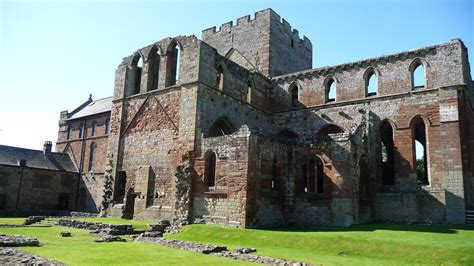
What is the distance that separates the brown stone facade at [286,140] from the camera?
20.0m

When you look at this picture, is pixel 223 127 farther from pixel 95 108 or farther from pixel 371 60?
pixel 95 108

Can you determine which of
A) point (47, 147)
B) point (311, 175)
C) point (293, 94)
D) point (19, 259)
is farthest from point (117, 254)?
point (47, 147)

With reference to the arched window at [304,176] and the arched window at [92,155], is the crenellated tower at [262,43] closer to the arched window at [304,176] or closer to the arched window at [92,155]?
the arched window at [304,176]

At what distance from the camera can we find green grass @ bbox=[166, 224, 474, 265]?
12.0 m

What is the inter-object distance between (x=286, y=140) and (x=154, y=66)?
1089cm

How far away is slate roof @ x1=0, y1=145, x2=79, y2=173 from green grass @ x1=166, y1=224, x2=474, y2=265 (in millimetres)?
24590

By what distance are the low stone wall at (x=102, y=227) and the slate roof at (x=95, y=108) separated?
2086 centimetres

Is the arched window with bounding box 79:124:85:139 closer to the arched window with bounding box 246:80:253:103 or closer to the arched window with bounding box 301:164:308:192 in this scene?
the arched window with bounding box 246:80:253:103

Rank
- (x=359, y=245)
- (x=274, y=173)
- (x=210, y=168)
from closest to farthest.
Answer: (x=359, y=245)
(x=210, y=168)
(x=274, y=173)

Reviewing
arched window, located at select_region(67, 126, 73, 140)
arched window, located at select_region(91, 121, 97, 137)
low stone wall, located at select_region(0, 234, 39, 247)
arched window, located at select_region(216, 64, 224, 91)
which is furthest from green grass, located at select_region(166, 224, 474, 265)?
arched window, located at select_region(67, 126, 73, 140)

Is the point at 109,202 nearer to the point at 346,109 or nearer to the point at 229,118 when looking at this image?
the point at 229,118

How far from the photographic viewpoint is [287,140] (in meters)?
22.3

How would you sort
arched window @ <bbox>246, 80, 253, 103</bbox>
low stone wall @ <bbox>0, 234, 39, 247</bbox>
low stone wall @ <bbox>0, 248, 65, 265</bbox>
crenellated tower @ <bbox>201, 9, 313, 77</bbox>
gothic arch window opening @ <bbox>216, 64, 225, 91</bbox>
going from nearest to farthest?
1. low stone wall @ <bbox>0, 248, 65, 265</bbox>
2. low stone wall @ <bbox>0, 234, 39, 247</bbox>
3. gothic arch window opening @ <bbox>216, 64, 225, 91</bbox>
4. arched window @ <bbox>246, 80, 253, 103</bbox>
5. crenellated tower @ <bbox>201, 9, 313, 77</bbox>

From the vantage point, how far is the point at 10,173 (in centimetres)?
3419
